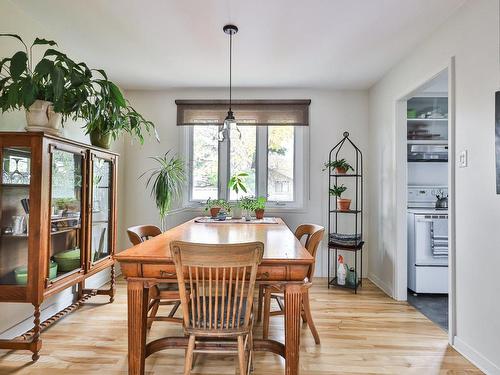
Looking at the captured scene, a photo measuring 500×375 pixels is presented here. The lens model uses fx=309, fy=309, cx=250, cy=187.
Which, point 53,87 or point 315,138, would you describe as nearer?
point 53,87

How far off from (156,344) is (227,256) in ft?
2.96

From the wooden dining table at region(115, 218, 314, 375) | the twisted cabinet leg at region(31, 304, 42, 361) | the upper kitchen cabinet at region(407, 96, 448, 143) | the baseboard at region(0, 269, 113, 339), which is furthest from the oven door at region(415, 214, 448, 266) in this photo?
the baseboard at region(0, 269, 113, 339)

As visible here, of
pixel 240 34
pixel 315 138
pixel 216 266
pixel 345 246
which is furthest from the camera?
pixel 315 138

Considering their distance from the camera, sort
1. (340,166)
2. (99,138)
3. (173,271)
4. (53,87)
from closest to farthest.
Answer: (173,271)
(53,87)
(99,138)
(340,166)

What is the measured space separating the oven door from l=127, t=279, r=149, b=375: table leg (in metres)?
2.90

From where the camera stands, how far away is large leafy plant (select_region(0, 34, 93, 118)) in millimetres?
1916

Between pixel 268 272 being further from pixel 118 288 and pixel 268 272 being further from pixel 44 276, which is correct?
pixel 118 288

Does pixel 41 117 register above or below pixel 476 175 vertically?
above

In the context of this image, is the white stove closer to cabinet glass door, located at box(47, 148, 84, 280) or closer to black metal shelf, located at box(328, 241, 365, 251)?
black metal shelf, located at box(328, 241, 365, 251)

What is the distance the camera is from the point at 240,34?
8.84 ft

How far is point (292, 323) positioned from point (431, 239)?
94.0 inches

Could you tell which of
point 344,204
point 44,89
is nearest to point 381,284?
point 344,204

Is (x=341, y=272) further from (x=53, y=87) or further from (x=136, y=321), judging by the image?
(x=53, y=87)

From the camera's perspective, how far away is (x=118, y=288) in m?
3.55
